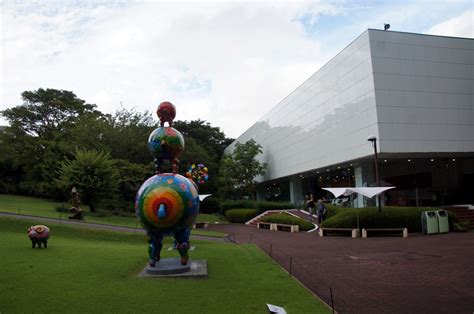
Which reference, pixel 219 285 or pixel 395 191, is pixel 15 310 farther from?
pixel 395 191

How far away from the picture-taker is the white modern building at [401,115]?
26775 mm

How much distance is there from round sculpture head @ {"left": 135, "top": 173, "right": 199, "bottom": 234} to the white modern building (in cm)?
1875

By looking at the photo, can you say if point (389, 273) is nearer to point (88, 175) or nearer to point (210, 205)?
point (88, 175)

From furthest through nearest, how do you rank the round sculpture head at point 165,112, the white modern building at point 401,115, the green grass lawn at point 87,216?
the white modern building at point 401,115, the green grass lawn at point 87,216, the round sculpture head at point 165,112

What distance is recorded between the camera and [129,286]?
8.49m

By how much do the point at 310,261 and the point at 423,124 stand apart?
18.2 metres

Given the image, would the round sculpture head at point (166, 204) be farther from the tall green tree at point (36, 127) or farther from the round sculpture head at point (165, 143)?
the tall green tree at point (36, 127)

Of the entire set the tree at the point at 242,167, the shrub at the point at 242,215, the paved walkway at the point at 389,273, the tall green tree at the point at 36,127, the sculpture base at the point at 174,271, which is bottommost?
the paved walkway at the point at 389,273

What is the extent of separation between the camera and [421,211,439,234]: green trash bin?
794 inches

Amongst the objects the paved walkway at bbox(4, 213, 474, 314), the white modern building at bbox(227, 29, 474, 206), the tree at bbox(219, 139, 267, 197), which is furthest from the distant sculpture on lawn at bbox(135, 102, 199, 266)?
the tree at bbox(219, 139, 267, 197)

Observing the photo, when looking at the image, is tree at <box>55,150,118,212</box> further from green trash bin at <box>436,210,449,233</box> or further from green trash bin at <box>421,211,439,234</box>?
green trash bin at <box>436,210,449,233</box>

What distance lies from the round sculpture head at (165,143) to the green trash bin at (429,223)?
1452 centimetres

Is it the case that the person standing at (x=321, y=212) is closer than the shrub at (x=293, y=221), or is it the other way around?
the shrub at (x=293, y=221)

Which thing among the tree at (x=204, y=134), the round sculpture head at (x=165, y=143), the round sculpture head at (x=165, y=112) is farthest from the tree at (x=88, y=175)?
the tree at (x=204, y=134)
